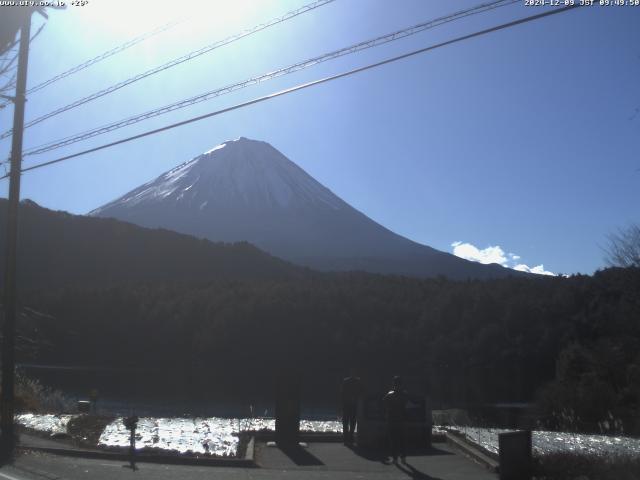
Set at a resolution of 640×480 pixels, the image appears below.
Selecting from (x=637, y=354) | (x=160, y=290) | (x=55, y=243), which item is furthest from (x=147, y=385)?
(x=55, y=243)

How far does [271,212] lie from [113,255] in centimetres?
6598

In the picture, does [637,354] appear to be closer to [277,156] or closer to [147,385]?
[147,385]

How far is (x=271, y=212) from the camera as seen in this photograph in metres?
165

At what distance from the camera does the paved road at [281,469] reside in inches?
450

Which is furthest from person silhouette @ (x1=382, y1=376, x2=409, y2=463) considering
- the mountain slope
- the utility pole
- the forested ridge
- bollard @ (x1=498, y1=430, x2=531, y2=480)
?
the mountain slope

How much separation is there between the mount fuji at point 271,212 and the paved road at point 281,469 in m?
135

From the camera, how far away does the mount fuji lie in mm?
154125

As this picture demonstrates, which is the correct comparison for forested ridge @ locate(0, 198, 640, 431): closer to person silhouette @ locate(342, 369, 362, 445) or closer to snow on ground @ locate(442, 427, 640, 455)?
snow on ground @ locate(442, 427, 640, 455)

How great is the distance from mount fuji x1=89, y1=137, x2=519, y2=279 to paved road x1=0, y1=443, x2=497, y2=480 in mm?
135195

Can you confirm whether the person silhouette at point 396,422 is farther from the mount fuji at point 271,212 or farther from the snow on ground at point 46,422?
the mount fuji at point 271,212

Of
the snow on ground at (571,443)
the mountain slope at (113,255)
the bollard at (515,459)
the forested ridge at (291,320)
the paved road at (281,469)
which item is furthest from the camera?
the mountain slope at (113,255)

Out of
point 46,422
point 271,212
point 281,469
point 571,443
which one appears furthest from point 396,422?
point 271,212

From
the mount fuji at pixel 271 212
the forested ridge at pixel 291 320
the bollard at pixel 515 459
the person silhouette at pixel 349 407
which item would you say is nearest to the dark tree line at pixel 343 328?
the forested ridge at pixel 291 320

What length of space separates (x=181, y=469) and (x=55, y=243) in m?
93.3
